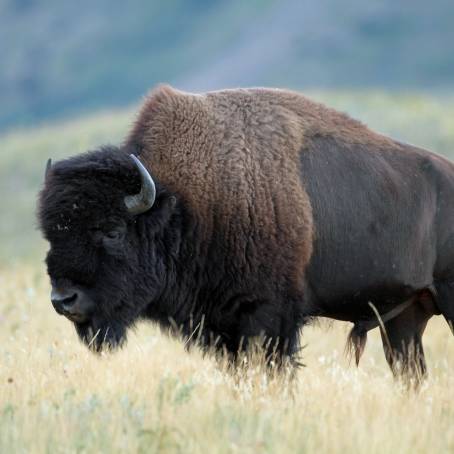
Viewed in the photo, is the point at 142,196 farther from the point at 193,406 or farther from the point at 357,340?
the point at 357,340

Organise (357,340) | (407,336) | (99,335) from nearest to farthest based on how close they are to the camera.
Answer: (99,335)
(357,340)
(407,336)

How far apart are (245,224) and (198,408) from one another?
1.68 meters

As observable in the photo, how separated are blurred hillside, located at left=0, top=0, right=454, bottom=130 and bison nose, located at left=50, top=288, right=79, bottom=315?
8576 cm

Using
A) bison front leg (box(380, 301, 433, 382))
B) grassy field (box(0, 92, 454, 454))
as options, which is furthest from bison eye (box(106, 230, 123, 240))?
bison front leg (box(380, 301, 433, 382))

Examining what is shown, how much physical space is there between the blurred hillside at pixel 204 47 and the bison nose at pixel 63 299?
85.8m

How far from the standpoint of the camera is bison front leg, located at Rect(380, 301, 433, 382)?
762 centimetres

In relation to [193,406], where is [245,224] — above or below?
above

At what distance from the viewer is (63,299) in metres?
6.40

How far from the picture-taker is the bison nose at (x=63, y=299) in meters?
6.39

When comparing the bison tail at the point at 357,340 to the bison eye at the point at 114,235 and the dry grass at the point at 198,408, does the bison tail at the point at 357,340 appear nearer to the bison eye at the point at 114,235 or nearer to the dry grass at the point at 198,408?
the dry grass at the point at 198,408

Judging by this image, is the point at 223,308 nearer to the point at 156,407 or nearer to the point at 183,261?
the point at 183,261

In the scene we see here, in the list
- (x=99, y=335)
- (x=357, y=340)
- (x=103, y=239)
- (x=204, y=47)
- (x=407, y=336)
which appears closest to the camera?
(x=103, y=239)

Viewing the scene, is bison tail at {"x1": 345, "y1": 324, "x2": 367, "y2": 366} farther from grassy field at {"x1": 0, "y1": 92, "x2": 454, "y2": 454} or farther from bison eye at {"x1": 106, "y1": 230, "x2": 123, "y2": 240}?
bison eye at {"x1": 106, "y1": 230, "x2": 123, "y2": 240}

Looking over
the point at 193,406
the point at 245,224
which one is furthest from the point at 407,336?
the point at 193,406
